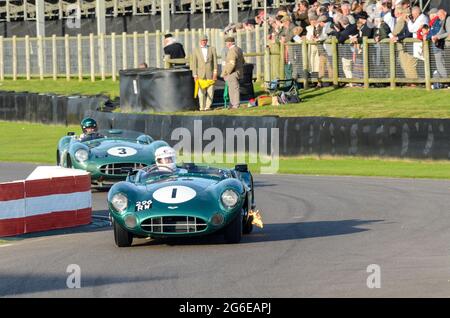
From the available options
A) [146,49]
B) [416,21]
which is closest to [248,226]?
[416,21]

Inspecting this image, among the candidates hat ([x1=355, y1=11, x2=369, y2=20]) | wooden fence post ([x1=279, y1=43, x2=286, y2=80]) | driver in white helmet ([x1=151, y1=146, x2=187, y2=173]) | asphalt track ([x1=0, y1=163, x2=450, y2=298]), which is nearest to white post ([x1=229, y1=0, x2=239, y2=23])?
wooden fence post ([x1=279, y1=43, x2=286, y2=80])

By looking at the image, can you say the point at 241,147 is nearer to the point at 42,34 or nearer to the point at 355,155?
the point at 355,155

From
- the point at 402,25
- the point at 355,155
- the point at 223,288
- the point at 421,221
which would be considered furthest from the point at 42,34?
the point at 223,288

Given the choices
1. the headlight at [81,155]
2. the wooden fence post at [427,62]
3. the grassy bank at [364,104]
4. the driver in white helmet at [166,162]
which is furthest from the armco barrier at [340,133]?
the driver in white helmet at [166,162]

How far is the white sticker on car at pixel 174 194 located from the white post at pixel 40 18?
3050 cm

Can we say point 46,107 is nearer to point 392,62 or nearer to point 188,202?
point 392,62

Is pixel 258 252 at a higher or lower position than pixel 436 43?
lower

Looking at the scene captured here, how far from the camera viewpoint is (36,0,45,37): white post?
4116cm

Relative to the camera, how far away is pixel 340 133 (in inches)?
827

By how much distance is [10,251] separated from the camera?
11.3 metres

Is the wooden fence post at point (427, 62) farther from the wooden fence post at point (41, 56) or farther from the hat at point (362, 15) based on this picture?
the wooden fence post at point (41, 56)
